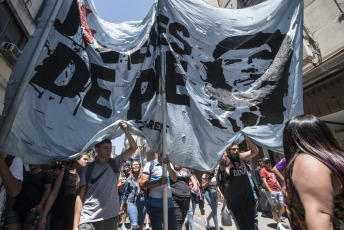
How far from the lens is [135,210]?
4.77 meters

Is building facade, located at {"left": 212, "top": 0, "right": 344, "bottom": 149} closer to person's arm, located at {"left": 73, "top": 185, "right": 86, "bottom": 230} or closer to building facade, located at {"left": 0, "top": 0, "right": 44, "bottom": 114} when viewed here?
person's arm, located at {"left": 73, "top": 185, "right": 86, "bottom": 230}

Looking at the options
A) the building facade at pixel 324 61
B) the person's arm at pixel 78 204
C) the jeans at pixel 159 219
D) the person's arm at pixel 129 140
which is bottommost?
the jeans at pixel 159 219

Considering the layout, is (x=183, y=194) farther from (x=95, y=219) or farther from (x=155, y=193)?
(x=95, y=219)

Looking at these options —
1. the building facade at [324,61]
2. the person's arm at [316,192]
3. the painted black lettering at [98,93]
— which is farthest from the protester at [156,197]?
the building facade at [324,61]

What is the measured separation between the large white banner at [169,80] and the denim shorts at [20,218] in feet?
5.69

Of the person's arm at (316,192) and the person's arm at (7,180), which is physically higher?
the person's arm at (7,180)

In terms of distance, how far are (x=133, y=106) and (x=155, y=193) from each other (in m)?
1.64

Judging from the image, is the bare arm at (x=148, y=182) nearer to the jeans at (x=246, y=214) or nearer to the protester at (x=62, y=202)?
the protester at (x=62, y=202)

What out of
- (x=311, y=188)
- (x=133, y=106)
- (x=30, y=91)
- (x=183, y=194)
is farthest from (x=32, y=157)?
(x=183, y=194)

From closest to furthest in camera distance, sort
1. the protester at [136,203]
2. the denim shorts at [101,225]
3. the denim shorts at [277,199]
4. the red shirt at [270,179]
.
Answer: the denim shorts at [101,225] < the protester at [136,203] < the denim shorts at [277,199] < the red shirt at [270,179]

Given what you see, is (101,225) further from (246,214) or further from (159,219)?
(246,214)

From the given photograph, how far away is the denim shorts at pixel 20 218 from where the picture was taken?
2.77m

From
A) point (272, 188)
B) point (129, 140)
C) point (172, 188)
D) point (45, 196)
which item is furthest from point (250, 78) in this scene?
point (272, 188)

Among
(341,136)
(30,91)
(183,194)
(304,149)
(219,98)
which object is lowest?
(183,194)
